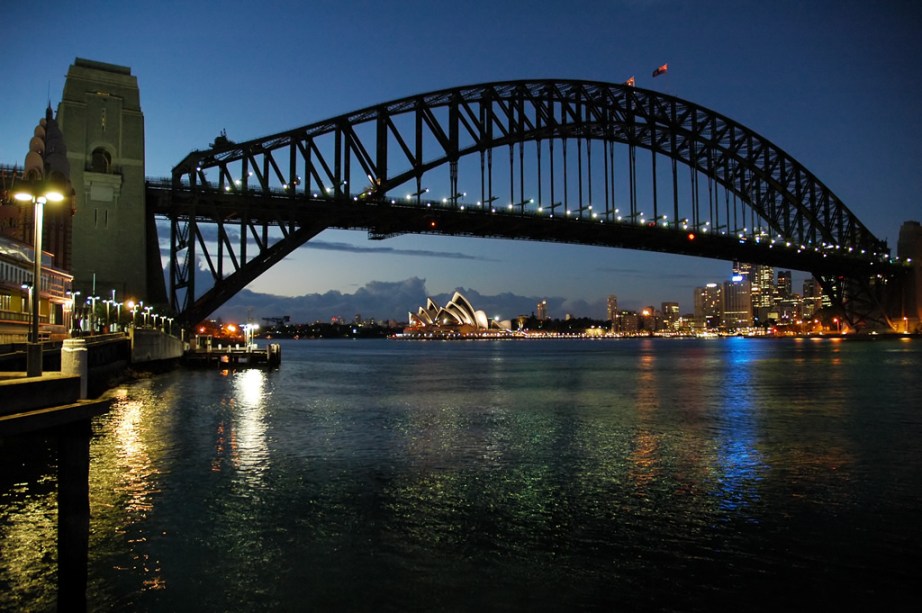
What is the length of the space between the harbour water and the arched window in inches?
1284

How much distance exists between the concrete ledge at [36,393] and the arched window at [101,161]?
4938 centimetres

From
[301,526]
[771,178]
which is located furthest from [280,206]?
[771,178]

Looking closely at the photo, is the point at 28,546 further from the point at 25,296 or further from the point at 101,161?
the point at 101,161

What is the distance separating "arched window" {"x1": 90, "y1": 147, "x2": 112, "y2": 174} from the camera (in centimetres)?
5172

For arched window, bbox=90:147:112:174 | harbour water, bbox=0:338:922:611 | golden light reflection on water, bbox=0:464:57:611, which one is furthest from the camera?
arched window, bbox=90:147:112:174

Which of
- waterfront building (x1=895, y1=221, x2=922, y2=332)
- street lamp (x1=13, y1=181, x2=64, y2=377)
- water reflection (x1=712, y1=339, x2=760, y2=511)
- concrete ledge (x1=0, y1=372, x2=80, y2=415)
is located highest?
waterfront building (x1=895, y1=221, x2=922, y2=332)

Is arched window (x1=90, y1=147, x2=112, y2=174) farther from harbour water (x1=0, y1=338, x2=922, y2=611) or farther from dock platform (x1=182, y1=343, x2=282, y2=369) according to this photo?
harbour water (x1=0, y1=338, x2=922, y2=611)

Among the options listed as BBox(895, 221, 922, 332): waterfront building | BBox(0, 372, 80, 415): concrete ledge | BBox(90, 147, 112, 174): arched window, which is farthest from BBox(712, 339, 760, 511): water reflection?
BBox(895, 221, 922, 332): waterfront building

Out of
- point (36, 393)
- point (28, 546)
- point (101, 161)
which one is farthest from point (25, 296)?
point (36, 393)

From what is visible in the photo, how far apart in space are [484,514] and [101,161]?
160ft

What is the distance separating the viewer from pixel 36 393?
717cm

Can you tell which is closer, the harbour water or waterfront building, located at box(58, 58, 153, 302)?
the harbour water

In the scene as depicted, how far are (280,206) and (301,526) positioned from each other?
147 feet

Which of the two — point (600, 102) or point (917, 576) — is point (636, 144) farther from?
point (917, 576)
